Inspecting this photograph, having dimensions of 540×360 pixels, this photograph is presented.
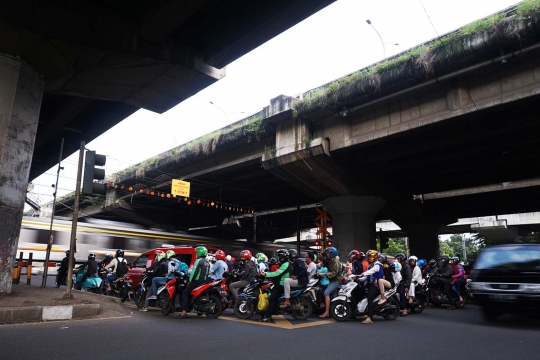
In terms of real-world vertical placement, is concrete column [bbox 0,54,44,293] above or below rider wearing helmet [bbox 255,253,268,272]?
above

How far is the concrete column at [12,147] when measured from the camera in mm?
8312

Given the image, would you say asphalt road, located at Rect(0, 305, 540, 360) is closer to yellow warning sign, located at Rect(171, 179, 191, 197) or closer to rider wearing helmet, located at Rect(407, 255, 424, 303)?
rider wearing helmet, located at Rect(407, 255, 424, 303)

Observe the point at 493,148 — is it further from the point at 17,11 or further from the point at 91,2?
the point at 17,11

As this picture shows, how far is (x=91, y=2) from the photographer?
8.41 m

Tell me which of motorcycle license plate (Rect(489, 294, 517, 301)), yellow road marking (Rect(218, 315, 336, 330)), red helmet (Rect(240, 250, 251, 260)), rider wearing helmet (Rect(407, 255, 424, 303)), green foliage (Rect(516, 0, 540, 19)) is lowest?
yellow road marking (Rect(218, 315, 336, 330))

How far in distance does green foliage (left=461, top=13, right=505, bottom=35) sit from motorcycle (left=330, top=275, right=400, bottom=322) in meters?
8.15

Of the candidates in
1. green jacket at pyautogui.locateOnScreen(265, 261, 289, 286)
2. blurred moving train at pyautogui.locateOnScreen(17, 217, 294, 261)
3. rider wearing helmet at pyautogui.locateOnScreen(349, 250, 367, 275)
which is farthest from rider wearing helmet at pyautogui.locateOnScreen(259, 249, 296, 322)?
blurred moving train at pyautogui.locateOnScreen(17, 217, 294, 261)

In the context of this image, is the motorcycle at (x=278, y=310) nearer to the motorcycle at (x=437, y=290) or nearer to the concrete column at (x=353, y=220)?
the motorcycle at (x=437, y=290)

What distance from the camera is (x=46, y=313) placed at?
24.7 ft

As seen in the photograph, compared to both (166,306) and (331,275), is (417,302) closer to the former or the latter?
(331,275)

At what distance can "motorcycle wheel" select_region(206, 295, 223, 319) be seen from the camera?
887 cm

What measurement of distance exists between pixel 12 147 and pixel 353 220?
15505 mm

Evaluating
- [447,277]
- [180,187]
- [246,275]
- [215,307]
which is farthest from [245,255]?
[180,187]

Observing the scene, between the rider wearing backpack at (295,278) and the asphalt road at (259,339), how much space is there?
1.83ft
